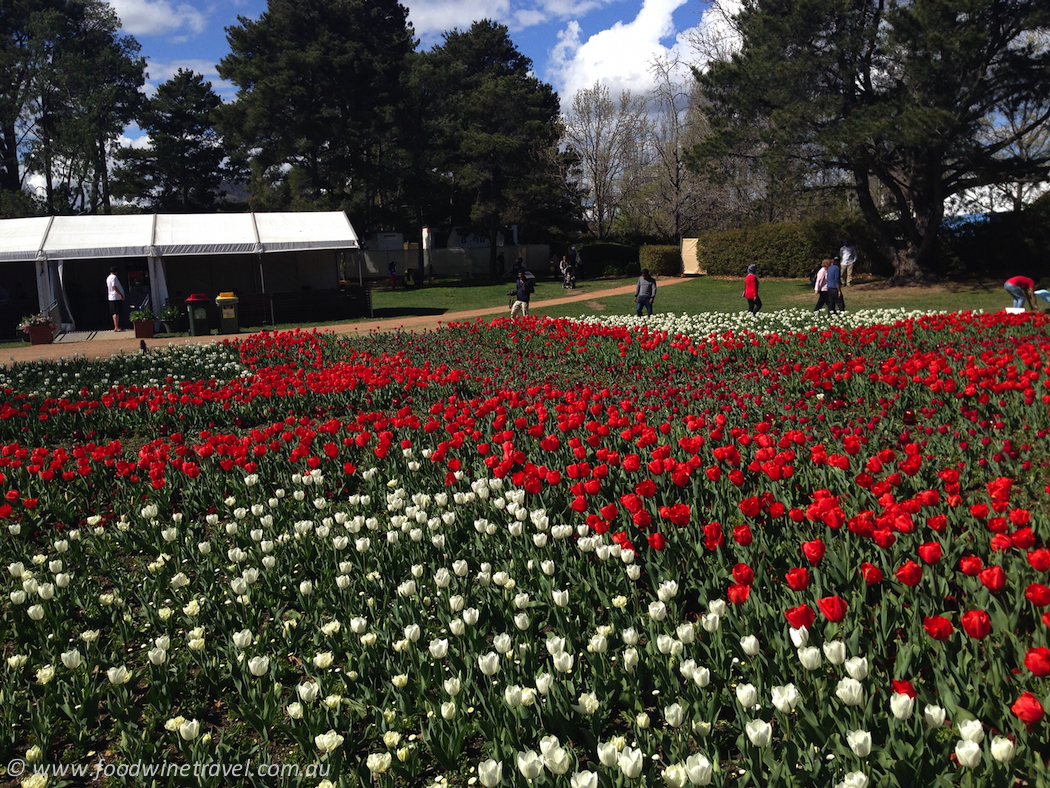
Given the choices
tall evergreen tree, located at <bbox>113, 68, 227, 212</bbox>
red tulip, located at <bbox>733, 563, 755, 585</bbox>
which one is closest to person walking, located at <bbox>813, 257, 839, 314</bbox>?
red tulip, located at <bbox>733, 563, 755, 585</bbox>

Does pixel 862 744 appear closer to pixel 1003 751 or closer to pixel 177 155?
pixel 1003 751

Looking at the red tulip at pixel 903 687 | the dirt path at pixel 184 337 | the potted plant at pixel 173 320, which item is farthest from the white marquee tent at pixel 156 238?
the red tulip at pixel 903 687

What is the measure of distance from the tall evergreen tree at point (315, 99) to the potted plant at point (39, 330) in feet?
65.2

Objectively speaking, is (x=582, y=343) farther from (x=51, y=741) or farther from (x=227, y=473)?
(x=51, y=741)

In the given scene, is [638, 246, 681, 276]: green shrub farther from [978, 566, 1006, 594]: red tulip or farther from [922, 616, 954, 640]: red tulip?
[922, 616, 954, 640]: red tulip

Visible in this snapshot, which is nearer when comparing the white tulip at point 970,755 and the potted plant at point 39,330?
the white tulip at point 970,755

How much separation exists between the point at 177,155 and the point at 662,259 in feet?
90.5

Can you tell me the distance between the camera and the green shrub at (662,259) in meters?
37.7

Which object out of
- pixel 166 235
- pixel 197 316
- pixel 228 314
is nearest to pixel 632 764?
pixel 228 314

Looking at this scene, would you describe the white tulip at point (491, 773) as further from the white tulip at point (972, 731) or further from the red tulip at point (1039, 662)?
the red tulip at point (1039, 662)

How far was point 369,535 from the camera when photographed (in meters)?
4.73

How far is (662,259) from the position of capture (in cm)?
3769

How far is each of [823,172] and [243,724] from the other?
2693 centimetres

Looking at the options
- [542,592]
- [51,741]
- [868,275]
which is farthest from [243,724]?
[868,275]
